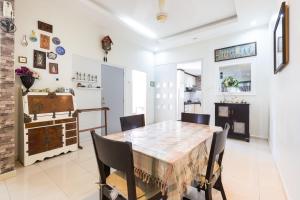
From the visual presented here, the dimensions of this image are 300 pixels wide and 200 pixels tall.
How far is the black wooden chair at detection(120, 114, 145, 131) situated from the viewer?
202 centimetres

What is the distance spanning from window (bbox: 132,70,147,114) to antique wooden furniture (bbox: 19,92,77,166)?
9.19 feet

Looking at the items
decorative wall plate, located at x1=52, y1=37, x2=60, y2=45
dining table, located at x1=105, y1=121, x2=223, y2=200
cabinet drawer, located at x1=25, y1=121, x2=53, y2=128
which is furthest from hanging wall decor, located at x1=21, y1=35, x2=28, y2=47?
dining table, located at x1=105, y1=121, x2=223, y2=200

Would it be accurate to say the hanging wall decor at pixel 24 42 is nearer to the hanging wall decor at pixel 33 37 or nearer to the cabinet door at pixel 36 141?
the hanging wall decor at pixel 33 37

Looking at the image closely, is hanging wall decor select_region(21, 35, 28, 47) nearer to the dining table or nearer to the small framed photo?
the small framed photo

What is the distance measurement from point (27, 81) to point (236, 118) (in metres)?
4.53

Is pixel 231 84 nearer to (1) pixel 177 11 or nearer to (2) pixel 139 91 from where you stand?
(1) pixel 177 11

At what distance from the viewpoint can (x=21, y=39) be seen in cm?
272

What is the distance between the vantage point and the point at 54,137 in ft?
9.21

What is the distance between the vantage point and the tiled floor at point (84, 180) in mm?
1781

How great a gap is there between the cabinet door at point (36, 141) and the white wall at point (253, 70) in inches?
164

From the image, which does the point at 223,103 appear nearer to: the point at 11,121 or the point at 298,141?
the point at 298,141

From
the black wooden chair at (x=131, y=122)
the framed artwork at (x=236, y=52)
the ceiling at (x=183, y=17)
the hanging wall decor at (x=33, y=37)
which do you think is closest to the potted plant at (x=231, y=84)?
the framed artwork at (x=236, y=52)

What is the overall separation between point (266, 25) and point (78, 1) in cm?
437

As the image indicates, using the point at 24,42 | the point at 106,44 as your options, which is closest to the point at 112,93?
the point at 106,44
